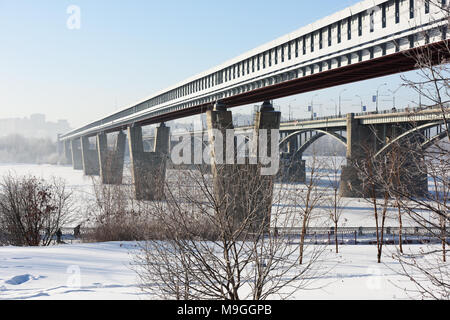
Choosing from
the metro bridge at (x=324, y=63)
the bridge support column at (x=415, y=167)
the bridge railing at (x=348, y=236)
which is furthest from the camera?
the bridge railing at (x=348, y=236)

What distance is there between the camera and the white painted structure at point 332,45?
12.5 meters

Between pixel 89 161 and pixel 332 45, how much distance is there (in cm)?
7371

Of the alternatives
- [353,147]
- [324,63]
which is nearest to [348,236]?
[324,63]

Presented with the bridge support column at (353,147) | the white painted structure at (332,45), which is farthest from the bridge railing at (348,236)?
the bridge support column at (353,147)

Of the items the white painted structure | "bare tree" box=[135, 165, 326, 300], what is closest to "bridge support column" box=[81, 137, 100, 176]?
the white painted structure

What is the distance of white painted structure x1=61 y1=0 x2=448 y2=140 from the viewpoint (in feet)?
40.9

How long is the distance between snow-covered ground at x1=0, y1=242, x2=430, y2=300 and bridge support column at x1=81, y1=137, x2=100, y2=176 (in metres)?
61.3

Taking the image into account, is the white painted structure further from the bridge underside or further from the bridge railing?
the bridge railing

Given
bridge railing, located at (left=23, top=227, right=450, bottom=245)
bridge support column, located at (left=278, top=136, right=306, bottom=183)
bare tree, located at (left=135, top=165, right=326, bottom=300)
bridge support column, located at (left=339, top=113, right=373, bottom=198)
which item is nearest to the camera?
bare tree, located at (left=135, top=165, right=326, bottom=300)

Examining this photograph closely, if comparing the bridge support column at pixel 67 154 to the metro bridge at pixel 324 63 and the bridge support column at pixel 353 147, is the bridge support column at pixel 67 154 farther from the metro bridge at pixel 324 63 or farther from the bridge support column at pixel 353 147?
the bridge support column at pixel 353 147

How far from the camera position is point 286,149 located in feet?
263

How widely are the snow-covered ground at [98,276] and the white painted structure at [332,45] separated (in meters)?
7.38

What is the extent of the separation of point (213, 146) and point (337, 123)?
35024mm

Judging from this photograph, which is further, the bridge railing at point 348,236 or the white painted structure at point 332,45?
the bridge railing at point 348,236
